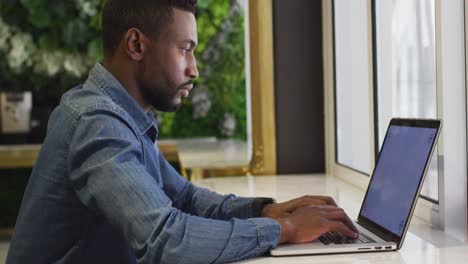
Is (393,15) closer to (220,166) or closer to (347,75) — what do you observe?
(347,75)

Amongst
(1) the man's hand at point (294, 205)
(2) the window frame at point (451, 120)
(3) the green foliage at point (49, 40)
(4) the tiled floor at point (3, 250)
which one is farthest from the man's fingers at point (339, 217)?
(3) the green foliage at point (49, 40)

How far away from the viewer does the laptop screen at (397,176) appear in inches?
57.2

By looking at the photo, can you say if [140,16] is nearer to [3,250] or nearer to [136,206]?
[136,206]

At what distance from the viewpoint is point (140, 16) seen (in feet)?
4.86

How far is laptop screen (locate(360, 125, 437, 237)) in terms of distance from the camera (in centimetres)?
145

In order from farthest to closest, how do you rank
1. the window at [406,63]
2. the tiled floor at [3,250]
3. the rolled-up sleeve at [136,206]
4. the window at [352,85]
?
the tiled floor at [3,250] < the window at [352,85] < the window at [406,63] < the rolled-up sleeve at [136,206]

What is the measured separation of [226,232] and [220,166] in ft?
6.46

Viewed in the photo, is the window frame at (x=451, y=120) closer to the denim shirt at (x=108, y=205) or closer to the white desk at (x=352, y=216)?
the white desk at (x=352, y=216)

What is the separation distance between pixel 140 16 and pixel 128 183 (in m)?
0.39

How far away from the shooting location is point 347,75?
275cm

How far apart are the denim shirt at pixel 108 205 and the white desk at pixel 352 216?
12 centimetres

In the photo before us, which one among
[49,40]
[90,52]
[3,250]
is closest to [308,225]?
[3,250]

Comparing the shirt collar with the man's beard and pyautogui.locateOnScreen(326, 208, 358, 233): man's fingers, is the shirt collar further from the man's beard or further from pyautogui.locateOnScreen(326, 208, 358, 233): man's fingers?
pyautogui.locateOnScreen(326, 208, 358, 233): man's fingers

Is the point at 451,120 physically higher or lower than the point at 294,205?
higher
